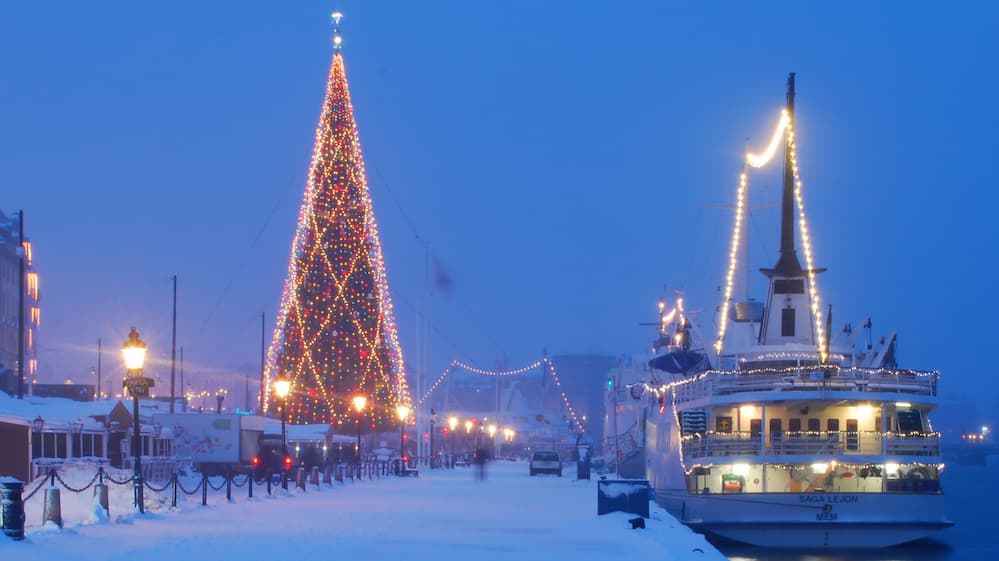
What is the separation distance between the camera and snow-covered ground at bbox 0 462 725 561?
16750 millimetres

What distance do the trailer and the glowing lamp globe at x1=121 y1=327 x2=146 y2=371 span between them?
20177 mm

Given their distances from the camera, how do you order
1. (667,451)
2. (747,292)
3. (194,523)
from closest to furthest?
1. (194,523)
2. (667,451)
3. (747,292)

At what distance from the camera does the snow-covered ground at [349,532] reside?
16.8 metres

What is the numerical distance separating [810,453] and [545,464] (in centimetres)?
2611

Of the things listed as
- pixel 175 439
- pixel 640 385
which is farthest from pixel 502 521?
pixel 640 385

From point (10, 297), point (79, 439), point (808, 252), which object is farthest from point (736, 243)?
point (10, 297)

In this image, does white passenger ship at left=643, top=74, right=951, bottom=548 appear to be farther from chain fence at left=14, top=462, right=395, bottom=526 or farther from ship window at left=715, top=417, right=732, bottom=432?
chain fence at left=14, top=462, right=395, bottom=526

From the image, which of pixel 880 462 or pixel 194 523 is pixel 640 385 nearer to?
pixel 880 462

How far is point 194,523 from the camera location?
71.7ft

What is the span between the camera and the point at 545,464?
2248 inches

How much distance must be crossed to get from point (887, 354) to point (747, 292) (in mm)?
18147

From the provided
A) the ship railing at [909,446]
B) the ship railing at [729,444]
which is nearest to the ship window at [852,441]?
the ship railing at [909,446]

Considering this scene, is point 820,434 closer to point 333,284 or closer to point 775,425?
point 775,425

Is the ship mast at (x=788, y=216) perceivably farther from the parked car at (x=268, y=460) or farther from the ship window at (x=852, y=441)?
the parked car at (x=268, y=460)
